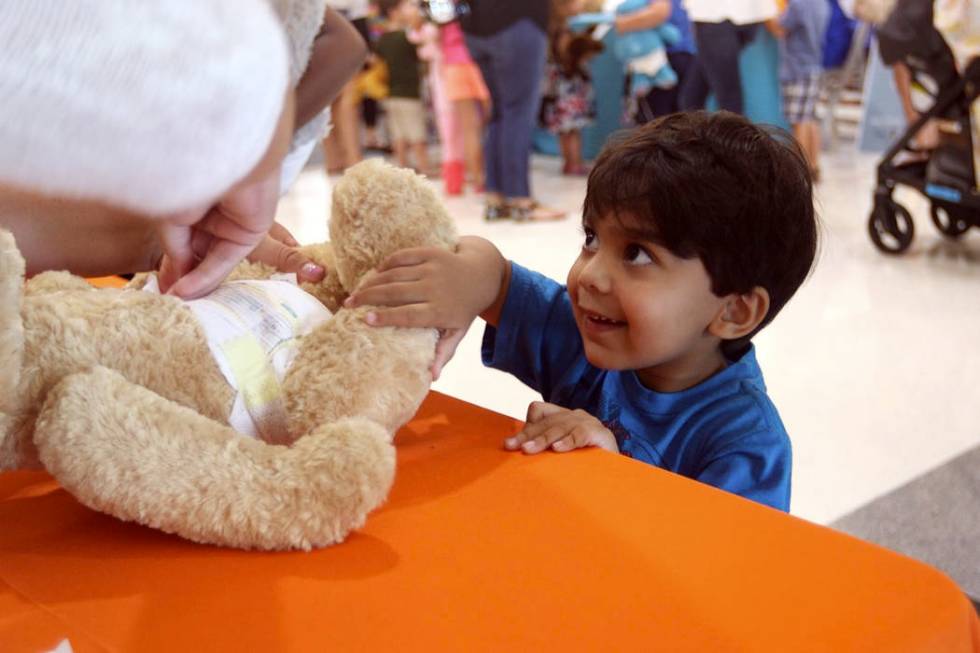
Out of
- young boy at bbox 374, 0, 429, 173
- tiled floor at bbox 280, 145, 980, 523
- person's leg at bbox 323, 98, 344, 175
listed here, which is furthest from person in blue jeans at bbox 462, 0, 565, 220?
person's leg at bbox 323, 98, 344, 175

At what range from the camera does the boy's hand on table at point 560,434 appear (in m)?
0.78

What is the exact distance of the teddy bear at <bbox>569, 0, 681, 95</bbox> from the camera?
4.32 meters

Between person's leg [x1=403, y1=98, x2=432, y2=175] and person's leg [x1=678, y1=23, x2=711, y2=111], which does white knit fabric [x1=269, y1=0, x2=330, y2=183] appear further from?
person's leg [x1=403, y1=98, x2=432, y2=175]

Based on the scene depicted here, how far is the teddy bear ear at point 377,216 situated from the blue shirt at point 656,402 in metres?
0.19

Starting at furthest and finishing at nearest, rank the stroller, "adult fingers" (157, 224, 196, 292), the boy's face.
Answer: the stroller → the boy's face → "adult fingers" (157, 224, 196, 292)

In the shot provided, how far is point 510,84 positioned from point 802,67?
1605mm

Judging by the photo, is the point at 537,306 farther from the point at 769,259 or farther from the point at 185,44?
the point at 185,44

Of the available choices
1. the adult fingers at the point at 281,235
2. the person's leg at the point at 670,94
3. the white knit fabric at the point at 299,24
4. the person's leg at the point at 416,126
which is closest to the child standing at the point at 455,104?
the person's leg at the point at 416,126

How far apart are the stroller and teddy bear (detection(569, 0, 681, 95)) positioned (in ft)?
5.21

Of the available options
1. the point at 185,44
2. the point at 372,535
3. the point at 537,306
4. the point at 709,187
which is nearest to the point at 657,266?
the point at 709,187

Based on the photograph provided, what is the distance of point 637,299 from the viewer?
87 centimetres

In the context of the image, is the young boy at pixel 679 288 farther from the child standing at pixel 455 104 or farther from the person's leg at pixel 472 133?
the person's leg at pixel 472 133

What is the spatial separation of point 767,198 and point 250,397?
1.55 feet

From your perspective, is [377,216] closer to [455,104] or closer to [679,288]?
[679,288]
